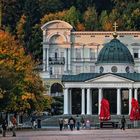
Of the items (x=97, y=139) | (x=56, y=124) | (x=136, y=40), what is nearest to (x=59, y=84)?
(x=136, y=40)

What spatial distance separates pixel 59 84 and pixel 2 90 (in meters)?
79.6

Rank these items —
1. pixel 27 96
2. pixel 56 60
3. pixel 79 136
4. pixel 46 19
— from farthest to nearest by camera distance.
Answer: pixel 46 19, pixel 56 60, pixel 27 96, pixel 79 136

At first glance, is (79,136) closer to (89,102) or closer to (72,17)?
(89,102)

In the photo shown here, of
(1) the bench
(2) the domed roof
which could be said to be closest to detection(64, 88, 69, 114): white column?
(2) the domed roof

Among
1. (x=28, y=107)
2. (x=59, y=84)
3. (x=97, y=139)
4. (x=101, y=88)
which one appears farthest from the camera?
(x=59, y=84)

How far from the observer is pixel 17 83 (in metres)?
98.7

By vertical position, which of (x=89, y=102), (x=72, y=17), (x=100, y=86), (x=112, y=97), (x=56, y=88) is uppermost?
(x=72, y=17)

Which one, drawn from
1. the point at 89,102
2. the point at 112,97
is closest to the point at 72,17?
the point at 112,97

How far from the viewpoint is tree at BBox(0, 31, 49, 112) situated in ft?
298

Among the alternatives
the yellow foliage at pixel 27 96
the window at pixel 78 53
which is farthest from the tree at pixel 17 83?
the window at pixel 78 53

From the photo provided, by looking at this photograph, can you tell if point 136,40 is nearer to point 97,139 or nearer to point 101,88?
point 101,88

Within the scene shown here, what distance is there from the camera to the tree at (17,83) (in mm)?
90812

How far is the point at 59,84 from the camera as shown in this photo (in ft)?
552

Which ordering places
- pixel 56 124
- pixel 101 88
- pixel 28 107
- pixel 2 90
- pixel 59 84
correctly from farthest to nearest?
pixel 59 84
pixel 101 88
pixel 56 124
pixel 28 107
pixel 2 90
